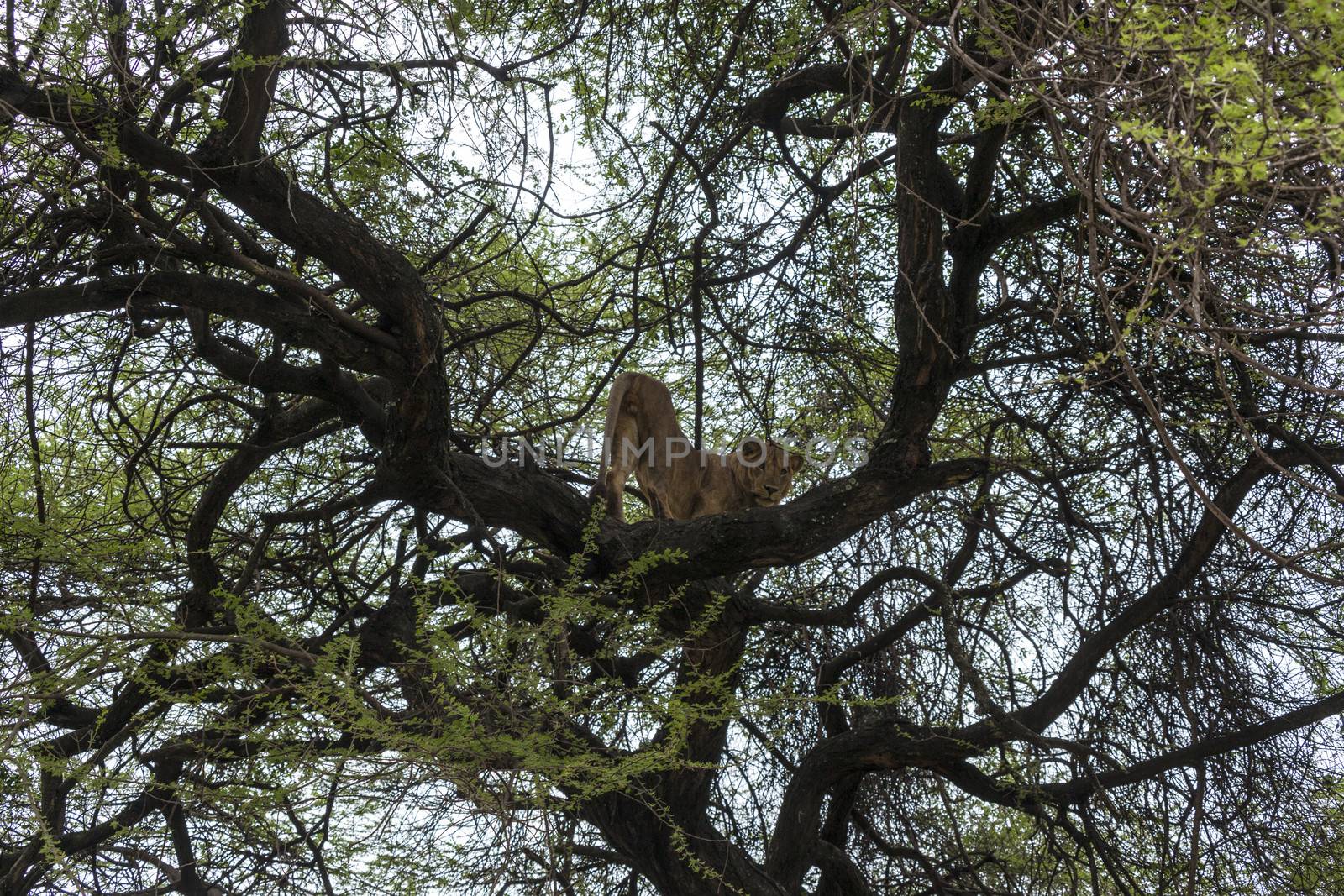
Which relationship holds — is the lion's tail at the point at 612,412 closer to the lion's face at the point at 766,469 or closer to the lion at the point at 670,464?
the lion at the point at 670,464

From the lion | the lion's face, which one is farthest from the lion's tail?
the lion's face

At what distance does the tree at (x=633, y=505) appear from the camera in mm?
3422

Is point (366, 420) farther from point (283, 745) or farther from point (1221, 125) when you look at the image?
point (1221, 125)

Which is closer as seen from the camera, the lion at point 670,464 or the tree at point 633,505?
the tree at point 633,505

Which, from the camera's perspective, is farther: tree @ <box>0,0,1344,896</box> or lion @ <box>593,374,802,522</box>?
lion @ <box>593,374,802,522</box>

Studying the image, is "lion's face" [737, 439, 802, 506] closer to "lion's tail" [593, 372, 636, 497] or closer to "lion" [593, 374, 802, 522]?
"lion" [593, 374, 802, 522]

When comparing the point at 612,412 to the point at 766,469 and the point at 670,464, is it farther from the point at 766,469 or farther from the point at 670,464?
the point at 766,469

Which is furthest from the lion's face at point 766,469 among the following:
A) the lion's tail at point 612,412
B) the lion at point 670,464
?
the lion's tail at point 612,412

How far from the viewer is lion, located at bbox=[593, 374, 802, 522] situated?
4102mm

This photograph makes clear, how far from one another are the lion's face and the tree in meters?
0.14

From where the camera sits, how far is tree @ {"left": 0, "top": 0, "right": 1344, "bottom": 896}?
3.42 meters

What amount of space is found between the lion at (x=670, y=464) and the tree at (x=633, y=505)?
13 cm

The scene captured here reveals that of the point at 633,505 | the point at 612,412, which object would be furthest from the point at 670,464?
the point at 633,505

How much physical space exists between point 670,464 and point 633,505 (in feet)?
5.14
